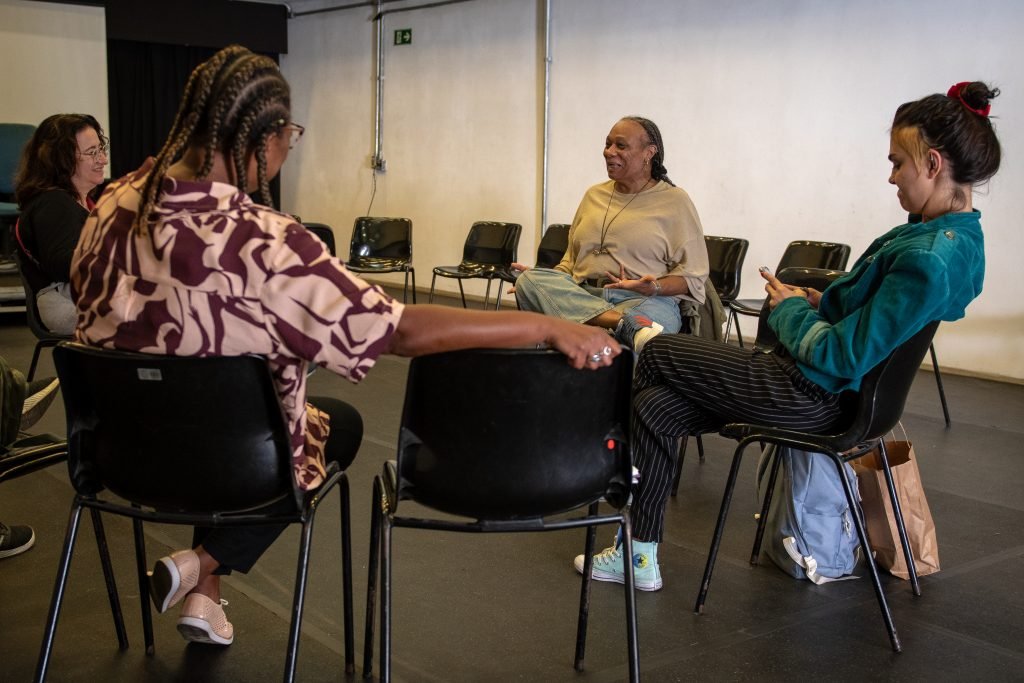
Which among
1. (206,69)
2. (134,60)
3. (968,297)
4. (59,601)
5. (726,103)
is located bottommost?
(59,601)

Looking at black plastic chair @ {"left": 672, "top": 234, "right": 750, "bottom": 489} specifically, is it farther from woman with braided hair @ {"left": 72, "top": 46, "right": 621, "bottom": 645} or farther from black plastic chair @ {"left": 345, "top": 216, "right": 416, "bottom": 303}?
woman with braided hair @ {"left": 72, "top": 46, "right": 621, "bottom": 645}

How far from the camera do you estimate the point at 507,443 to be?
1.78 metres

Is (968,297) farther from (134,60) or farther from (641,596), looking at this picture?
(134,60)

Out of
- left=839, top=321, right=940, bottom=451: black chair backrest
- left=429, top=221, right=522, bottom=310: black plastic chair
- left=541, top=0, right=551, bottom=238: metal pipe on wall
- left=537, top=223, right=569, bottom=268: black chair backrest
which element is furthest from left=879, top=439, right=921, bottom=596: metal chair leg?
left=541, top=0, right=551, bottom=238: metal pipe on wall

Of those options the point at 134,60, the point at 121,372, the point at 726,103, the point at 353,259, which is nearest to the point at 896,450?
the point at 121,372

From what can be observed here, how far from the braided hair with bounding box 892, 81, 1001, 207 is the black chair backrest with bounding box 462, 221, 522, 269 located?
4792 mm

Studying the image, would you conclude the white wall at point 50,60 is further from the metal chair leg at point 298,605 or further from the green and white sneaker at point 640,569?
the metal chair leg at point 298,605

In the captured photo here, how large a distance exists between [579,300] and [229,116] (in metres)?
1.92

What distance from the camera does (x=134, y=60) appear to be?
1062 cm

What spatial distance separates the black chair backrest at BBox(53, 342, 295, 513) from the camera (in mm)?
1686

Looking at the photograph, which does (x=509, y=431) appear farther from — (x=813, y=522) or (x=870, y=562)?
(x=813, y=522)

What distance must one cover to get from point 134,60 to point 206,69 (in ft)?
32.4

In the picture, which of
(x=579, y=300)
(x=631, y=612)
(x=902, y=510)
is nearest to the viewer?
(x=631, y=612)

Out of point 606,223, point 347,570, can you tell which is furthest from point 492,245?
point 347,570
